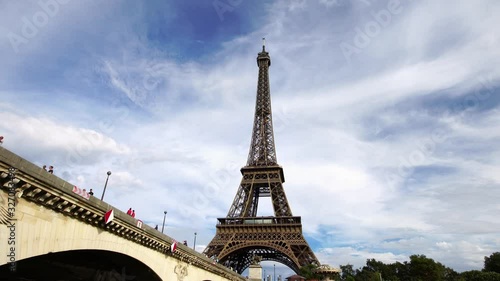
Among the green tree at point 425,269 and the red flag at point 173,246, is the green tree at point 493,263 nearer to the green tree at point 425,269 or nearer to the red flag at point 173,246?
the green tree at point 425,269

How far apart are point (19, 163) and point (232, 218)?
56.8m

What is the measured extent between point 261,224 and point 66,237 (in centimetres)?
5272

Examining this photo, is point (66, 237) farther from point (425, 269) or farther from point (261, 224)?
point (425, 269)

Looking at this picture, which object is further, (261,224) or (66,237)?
(261,224)

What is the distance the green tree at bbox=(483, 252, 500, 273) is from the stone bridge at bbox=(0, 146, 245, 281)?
314 ft

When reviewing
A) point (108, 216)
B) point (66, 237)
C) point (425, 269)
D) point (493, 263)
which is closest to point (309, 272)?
point (425, 269)

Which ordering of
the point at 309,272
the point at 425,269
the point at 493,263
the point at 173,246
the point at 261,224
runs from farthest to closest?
the point at 493,263, the point at 425,269, the point at 261,224, the point at 309,272, the point at 173,246

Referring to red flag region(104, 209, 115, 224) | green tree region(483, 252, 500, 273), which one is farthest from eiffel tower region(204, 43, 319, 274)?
green tree region(483, 252, 500, 273)

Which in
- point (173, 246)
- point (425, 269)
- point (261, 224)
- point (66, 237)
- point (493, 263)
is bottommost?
point (66, 237)

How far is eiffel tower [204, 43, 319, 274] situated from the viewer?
59.5m

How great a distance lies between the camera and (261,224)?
62.4m

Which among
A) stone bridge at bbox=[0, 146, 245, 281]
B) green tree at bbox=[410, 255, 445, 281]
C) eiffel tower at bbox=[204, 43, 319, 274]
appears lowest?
stone bridge at bbox=[0, 146, 245, 281]

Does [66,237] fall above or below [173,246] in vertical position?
below

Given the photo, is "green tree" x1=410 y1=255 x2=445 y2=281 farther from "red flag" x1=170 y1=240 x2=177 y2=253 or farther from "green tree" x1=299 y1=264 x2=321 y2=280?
"red flag" x1=170 y1=240 x2=177 y2=253
